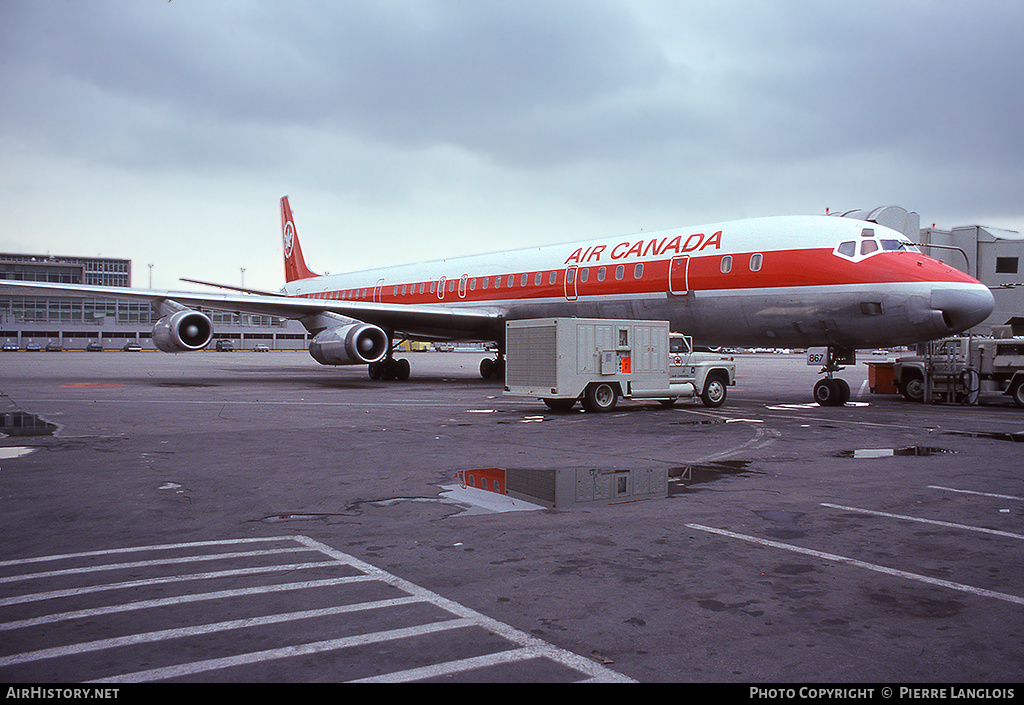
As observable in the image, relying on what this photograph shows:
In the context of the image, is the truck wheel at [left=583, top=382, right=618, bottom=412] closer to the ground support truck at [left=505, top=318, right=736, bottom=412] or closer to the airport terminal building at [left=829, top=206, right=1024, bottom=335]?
the ground support truck at [left=505, top=318, right=736, bottom=412]

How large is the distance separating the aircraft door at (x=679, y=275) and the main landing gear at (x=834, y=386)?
159 inches

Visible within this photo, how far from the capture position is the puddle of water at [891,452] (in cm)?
1078

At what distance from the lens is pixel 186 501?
7324 mm

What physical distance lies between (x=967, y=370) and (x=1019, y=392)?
1345mm

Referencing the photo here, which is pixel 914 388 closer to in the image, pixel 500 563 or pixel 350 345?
pixel 350 345

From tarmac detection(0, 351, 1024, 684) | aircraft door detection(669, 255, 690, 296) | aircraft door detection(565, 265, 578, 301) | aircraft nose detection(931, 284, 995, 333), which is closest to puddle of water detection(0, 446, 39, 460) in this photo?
tarmac detection(0, 351, 1024, 684)

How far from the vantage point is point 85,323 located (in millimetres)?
107938

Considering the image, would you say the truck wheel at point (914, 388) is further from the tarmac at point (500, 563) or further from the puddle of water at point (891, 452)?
the puddle of water at point (891, 452)

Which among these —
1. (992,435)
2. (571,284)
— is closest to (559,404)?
(571,284)

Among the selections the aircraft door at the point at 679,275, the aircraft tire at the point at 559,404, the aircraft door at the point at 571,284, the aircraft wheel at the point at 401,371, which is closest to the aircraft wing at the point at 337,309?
the aircraft wheel at the point at 401,371
